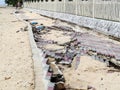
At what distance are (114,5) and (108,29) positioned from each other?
105 centimetres

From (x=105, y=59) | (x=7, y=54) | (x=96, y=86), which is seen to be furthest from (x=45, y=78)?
(x=7, y=54)

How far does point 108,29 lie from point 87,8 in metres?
4.41

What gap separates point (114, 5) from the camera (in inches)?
516

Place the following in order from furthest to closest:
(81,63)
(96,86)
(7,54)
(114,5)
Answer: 1. (114,5)
2. (7,54)
3. (81,63)
4. (96,86)

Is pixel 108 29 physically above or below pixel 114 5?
below

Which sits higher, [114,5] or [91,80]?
[114,5]

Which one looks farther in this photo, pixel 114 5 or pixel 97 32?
pixel 97 32

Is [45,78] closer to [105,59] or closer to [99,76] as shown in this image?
[99,76]

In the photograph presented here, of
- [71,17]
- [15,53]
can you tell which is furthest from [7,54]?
[71,17]

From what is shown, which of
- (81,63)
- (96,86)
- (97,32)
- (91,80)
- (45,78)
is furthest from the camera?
(97,32)

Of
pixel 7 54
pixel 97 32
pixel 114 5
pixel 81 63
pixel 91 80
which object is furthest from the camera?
pixel 97 32

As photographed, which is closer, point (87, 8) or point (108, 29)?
point (108, 29)

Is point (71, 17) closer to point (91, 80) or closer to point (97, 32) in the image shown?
point (97, 32)

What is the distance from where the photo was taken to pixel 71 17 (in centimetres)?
2094
